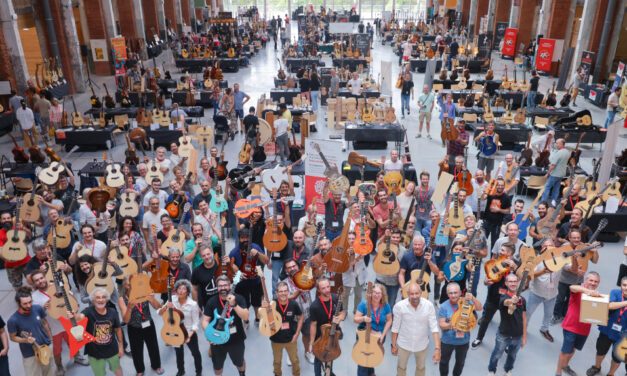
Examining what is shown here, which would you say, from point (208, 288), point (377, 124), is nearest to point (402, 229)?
point (208, 288)

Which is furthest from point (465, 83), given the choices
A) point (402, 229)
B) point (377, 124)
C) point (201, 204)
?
point (201, 204)

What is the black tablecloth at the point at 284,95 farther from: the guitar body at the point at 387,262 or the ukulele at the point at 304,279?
the ukulele at the point at 304,279

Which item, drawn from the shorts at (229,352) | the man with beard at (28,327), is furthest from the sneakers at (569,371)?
the man with beard at (28,327)

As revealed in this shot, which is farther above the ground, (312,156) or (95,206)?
(312,156)

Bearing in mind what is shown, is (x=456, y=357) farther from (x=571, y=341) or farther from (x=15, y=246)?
(x=15, y=246)

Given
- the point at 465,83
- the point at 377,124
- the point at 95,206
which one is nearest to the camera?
the point at 95,206

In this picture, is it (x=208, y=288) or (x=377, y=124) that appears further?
(x=377, y=124)

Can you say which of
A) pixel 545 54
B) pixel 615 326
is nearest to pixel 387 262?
pixel 615 326

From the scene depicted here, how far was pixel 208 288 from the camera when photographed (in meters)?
7.01

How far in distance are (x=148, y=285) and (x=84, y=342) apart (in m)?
0.98

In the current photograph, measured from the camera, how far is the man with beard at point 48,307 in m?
6.43

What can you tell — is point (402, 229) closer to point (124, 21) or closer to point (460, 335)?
point (460, 335)

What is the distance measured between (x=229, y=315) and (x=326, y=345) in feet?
3.76

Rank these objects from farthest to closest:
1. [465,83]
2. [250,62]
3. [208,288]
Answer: [250,62]
[465,83]
[208,288]
